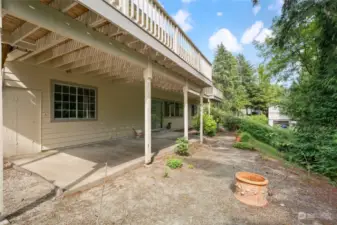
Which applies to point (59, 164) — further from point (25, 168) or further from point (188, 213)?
point (188, 213)

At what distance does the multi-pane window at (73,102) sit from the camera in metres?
5.72

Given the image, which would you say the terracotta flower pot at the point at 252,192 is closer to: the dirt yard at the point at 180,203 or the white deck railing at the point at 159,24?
the dirt yard at the point at 180,203

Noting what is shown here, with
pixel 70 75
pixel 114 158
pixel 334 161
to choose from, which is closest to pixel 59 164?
pixel 114 158

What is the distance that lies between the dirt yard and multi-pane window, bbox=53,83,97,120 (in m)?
2.76

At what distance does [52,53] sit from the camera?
14.2 ft

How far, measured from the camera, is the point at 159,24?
13.8ft

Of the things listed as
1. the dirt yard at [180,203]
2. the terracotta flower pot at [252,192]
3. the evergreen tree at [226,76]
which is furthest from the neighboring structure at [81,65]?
the evergreen tree at [226,76]

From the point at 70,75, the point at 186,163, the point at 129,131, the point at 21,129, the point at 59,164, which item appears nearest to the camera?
the point at 59,164

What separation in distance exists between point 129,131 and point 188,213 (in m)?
6.56

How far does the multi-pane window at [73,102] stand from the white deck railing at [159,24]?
3644 mm

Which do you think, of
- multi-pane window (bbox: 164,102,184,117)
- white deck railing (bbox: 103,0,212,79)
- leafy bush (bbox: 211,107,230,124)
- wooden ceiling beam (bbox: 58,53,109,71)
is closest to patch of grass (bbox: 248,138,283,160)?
white deck railing (bbox: 103,0,212,79)

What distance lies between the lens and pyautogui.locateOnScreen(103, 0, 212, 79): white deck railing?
3210 millimetres

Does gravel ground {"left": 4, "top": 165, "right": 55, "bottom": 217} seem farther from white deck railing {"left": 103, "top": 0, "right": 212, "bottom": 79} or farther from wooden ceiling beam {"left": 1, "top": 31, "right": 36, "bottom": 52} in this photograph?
white deck railing {"left": 103, "top": 0, "right": 212, "bottom": 79}

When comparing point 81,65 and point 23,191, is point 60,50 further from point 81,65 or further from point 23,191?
point 23,191
